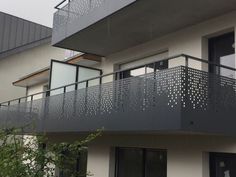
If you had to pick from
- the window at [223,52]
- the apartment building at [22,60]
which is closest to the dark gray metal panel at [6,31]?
the apartment building at [22,60]

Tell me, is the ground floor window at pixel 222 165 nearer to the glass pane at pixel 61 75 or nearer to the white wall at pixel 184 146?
the white wall at pixel 184 146

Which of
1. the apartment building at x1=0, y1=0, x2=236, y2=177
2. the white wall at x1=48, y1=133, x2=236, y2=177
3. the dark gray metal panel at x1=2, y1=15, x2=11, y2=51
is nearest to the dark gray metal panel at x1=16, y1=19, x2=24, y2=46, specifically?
the dark gray metal panel at x1=2, y1=15, x2=11, y2=51

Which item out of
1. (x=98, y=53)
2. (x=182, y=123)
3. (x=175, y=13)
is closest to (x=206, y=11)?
(x=175, y=13)

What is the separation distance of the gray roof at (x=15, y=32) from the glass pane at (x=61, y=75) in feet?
39.7

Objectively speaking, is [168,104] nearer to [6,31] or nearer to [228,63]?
[228,63]

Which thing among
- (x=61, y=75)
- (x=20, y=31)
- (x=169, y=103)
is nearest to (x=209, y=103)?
(x=169, y=103)

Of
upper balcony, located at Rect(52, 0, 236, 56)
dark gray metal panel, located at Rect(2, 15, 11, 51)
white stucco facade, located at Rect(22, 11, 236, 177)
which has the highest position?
dark gray metal panel, located at Rect(2, 15, 11, 51)

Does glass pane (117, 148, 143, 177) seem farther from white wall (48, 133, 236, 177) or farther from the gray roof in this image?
the gray roof

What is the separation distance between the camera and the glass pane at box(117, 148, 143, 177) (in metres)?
12.0

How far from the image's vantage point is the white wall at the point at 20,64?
24844mm

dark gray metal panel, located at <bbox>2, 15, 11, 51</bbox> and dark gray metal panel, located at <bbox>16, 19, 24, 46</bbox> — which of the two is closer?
dark gray metal panel, located at <bbox>2, 15, 11, 51</bbox>

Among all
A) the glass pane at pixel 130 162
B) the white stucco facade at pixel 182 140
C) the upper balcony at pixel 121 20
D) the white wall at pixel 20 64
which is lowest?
the glass pane at pixel 130 162

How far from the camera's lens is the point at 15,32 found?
27938mm

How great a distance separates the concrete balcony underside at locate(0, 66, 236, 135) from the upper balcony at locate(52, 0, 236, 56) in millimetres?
2054
